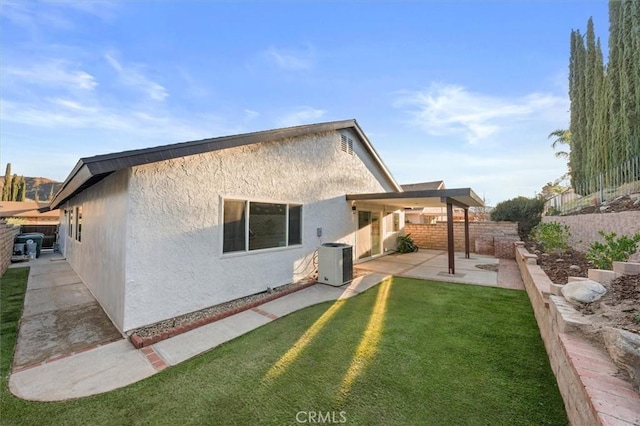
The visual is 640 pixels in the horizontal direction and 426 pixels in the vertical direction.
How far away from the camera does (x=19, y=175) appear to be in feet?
101

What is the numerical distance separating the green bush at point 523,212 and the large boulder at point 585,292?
44.5 ft

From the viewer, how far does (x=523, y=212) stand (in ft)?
49.2

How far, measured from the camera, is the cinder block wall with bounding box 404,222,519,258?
12383 mm

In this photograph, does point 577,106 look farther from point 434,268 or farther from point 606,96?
point 434,268

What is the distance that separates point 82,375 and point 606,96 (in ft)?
64.8

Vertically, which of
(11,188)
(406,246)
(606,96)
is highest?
(606,96)

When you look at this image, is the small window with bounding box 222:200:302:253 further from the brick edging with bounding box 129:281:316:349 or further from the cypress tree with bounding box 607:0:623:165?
the cypress tree with bounding box 607:0:623:165

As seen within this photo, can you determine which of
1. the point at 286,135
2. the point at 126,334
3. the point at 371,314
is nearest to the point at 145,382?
the point at 126,334

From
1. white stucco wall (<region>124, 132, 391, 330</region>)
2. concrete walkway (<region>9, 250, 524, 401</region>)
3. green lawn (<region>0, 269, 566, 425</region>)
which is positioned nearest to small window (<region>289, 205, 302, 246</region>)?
white stucco wall (<region>124, 132, 391, 330</region>)

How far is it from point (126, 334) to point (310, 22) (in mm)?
9845

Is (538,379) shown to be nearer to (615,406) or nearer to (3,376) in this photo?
(615,406)

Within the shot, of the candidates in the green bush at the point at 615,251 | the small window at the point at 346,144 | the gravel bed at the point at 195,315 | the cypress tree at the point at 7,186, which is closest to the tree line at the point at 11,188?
the cypress tree at the point at 7,186

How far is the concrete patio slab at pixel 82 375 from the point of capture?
306 cm

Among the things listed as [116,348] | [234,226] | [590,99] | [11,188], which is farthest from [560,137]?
[11,188]
